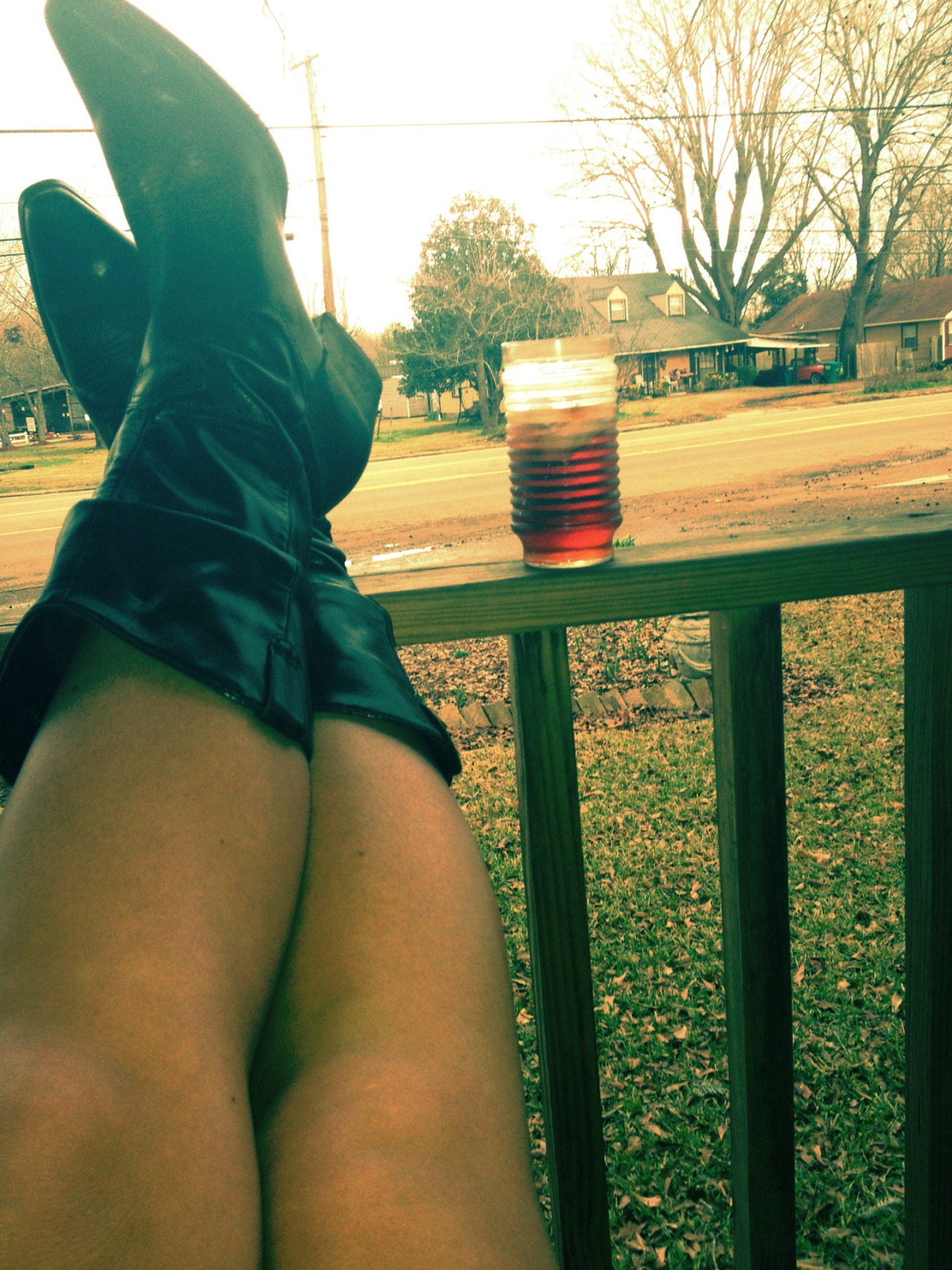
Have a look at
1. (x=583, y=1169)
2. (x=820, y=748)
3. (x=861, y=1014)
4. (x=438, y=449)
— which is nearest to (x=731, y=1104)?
(x=583, y=1169)

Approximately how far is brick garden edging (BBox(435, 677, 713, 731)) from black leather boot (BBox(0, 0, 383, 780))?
303cm

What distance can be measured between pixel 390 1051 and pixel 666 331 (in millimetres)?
21620

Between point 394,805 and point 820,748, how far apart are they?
10.1 ft

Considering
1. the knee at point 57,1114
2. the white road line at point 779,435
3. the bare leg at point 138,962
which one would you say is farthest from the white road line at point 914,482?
the knee at point 57,1114

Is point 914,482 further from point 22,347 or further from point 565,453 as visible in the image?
point 565,453

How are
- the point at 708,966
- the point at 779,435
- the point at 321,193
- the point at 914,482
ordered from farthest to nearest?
the point at 779,435 < the point at 914,482 < the point at 321,193 < the point at 708,966

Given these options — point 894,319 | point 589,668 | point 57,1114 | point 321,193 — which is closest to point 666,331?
point 894,319

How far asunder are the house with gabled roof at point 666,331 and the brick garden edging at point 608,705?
46.8 ft

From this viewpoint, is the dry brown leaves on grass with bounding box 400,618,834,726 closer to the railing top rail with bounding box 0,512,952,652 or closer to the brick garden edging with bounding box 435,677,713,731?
the brick garden edging with bounding box 435,677,713,731

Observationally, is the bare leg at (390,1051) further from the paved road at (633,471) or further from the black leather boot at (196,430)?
the paved road at (633,471)

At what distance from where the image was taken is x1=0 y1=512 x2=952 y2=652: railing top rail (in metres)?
0.71

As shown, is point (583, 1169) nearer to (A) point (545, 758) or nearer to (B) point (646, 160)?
(A) point (545, 758)

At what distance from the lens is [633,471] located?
10.4m

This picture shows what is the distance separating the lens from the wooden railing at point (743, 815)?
0.72 meters
